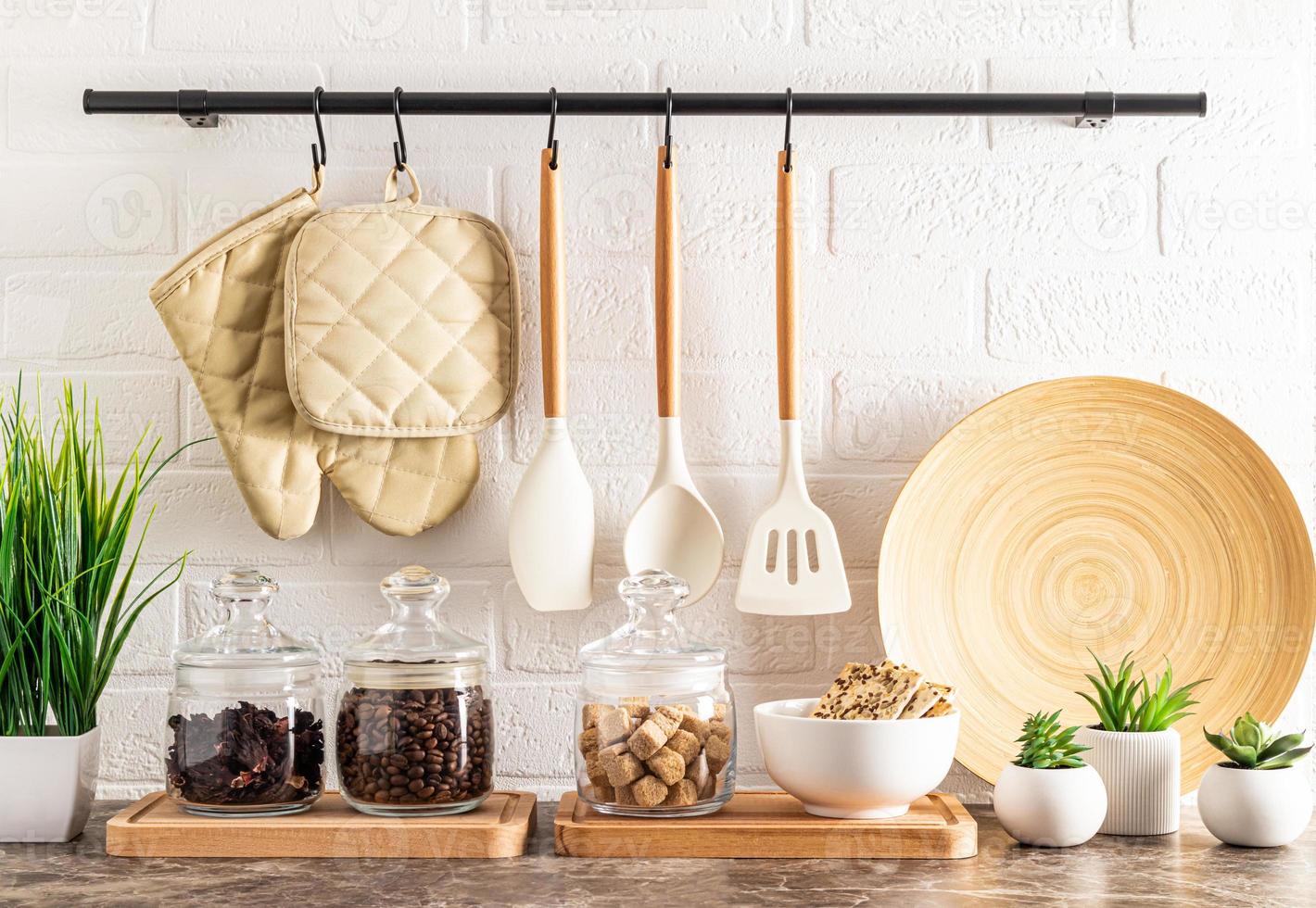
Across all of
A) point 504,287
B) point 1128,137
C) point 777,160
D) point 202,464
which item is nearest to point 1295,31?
point 1128,137

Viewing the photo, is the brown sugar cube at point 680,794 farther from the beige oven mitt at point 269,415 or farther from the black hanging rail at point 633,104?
the black hanging rail at point 633,104

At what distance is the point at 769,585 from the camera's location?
1049mm

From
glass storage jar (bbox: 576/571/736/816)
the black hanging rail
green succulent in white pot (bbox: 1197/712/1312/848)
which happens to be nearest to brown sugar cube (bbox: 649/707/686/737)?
glass storage jar (bbox: 576/571/736/816)

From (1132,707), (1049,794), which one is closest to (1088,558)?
→ (1132,707)

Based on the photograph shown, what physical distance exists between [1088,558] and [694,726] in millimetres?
417

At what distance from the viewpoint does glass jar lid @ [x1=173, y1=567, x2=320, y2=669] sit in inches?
37.3

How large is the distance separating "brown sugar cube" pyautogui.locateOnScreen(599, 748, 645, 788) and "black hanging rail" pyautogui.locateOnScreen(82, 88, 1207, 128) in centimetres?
55

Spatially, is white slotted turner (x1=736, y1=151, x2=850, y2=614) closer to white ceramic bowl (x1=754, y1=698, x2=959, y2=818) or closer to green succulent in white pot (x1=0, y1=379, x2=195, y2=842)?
white ceramic bowl (x1=754, y1=698, x2=959, y2=818)

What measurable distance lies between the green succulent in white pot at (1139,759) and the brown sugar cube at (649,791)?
35 cm

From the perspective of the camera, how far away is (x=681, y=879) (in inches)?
33.1

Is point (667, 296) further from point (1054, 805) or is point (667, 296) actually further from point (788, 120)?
point (1054, 805)

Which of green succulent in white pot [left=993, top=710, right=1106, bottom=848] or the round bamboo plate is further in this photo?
the round bamboo plate

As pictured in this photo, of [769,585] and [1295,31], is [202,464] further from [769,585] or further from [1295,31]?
[1295,31]

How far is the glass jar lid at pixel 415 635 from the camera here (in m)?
0.94
